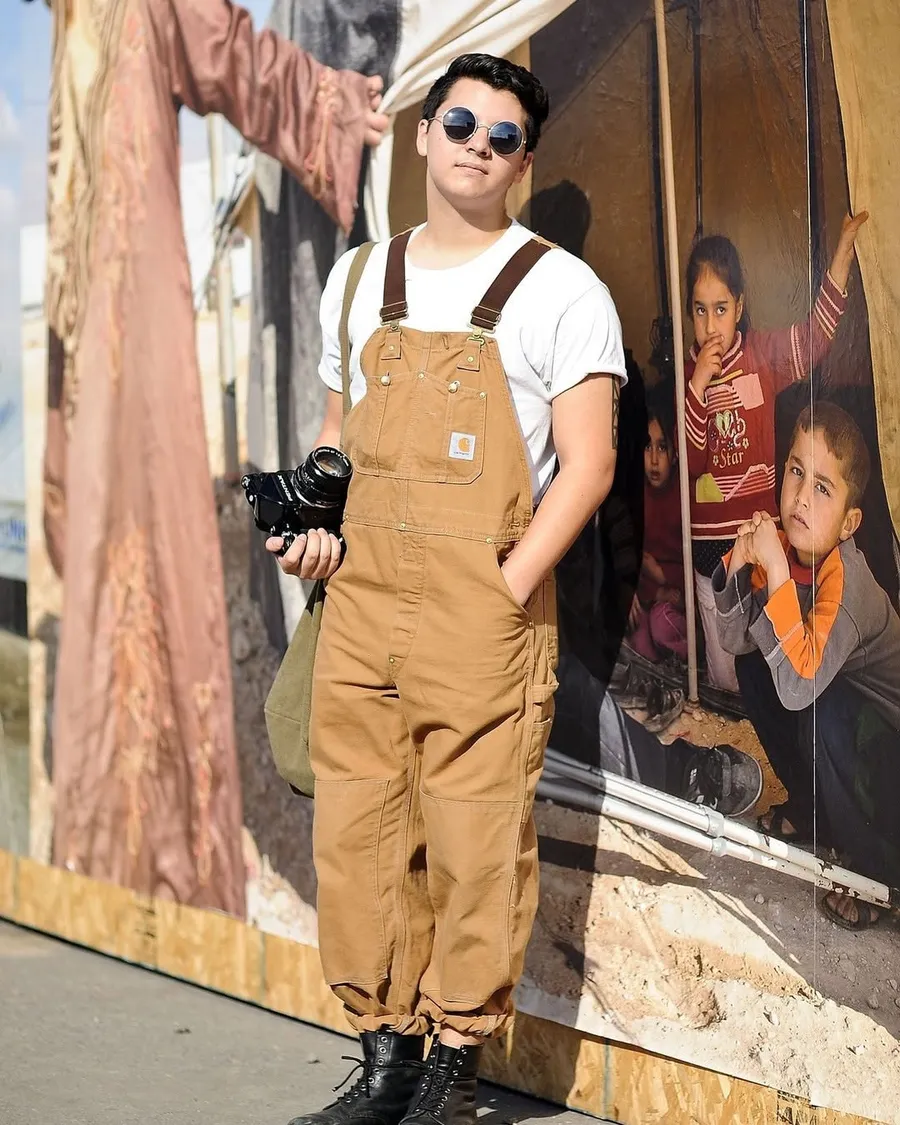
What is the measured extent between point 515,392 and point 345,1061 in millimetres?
1662

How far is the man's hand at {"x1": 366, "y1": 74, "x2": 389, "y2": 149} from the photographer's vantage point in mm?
3582

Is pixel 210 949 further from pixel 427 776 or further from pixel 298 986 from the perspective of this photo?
pixel 427 776

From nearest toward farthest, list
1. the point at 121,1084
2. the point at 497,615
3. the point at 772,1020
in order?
1. the point at 497,615
2. the point at 772,1020
3. the point at 121,1084

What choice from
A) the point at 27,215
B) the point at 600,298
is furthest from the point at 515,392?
the point at 27,215

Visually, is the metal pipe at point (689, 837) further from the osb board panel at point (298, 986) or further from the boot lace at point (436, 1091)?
the osb board panel at point (298, 986)

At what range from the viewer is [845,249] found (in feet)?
8.93

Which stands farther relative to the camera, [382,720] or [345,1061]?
A: [345,1061]

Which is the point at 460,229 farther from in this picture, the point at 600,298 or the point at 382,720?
the point at 382,720

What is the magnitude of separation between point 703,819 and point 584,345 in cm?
95

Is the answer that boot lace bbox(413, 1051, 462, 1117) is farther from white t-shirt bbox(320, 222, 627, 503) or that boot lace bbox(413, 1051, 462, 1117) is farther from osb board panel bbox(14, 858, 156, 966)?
osb board panel bbox(14, 858, 156, 966)

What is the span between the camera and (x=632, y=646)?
3125 mm

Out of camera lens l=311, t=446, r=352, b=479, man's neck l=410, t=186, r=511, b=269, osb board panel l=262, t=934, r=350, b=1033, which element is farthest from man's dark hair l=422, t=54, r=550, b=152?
osb board panel l=262, t=934, r=350, b=1033

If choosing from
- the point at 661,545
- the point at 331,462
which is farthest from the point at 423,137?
the point at 661,545

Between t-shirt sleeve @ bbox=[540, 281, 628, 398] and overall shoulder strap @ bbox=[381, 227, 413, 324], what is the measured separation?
292 mm
